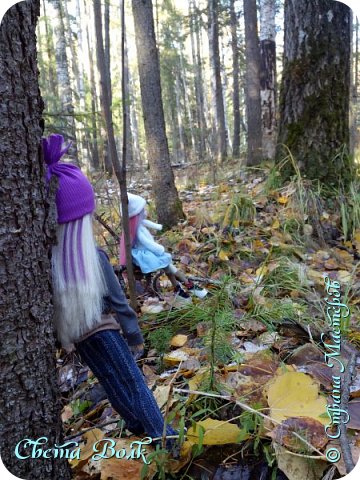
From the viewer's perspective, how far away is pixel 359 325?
6.45 feet

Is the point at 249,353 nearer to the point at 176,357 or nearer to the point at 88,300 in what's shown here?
the point at 176,357

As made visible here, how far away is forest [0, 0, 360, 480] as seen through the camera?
112 centimetres

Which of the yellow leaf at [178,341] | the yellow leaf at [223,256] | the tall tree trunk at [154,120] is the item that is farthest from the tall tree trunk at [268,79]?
the yellow leaf at [178,341]

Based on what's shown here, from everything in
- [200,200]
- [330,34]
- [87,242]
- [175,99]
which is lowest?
[200,200]

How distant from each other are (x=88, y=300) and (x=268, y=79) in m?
A: 6.23

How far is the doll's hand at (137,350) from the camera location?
167cm

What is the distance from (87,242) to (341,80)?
109 inches

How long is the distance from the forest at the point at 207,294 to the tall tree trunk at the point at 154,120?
0.5 inches

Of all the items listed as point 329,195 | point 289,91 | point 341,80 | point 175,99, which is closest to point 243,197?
point 329,195

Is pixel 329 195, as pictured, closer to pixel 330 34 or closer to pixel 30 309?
pixel 330 34

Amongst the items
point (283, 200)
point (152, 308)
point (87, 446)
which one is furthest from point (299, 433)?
point (283, 200)

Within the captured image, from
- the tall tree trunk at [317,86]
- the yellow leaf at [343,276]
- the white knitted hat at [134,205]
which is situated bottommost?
the yellow leaf at [343,276]

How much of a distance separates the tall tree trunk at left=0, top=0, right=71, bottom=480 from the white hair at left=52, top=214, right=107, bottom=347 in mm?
75

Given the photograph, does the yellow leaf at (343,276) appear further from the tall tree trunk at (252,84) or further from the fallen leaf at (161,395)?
the tall tree trunk at (252,84)
